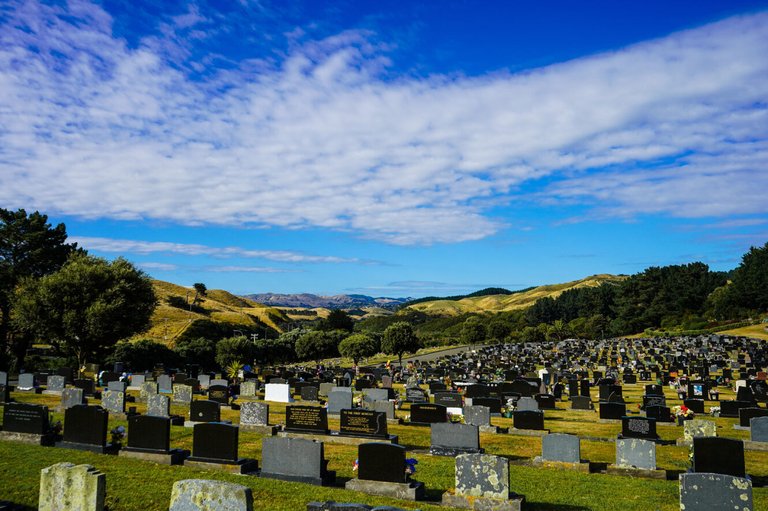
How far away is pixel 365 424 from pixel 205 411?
19.0 ft

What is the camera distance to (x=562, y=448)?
47.1ft

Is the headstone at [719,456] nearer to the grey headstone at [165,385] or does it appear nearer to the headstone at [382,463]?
the headstone at [382,463]

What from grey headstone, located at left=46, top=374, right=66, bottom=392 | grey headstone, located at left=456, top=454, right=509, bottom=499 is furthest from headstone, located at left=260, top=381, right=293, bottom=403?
grey headstone, located at left=456, top=454, right=509, bottom=499

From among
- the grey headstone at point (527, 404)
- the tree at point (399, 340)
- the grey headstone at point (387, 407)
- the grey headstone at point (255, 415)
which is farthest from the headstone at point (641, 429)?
the tree at point (399, 340)

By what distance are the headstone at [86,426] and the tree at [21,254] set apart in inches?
1430

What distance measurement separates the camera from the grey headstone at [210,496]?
690 centimetres

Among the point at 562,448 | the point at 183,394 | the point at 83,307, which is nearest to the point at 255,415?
the point at 183,394

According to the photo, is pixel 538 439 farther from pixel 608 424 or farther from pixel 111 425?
pixel 111 425

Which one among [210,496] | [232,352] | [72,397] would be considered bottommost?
[72,397]

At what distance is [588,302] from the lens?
117125 mm

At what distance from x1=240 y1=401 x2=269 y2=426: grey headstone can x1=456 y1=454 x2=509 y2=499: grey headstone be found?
9.61 m

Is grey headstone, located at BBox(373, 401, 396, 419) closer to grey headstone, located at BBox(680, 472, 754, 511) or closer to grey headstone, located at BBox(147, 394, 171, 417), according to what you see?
grey headstone, located at BBox(147, 394, 171, 417)

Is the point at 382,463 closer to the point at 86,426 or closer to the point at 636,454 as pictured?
the point at 636,454

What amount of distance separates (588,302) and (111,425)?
366 ft
